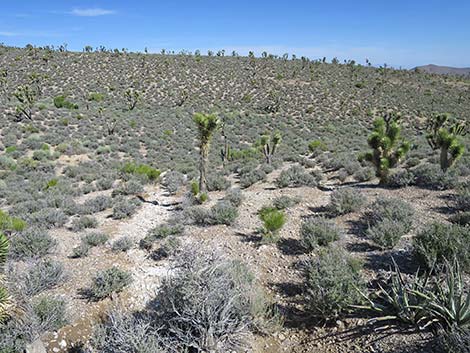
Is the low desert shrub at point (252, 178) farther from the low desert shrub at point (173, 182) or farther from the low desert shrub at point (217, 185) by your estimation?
the low desert shrub at point (173, 182)

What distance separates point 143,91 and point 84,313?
4300 centimetres

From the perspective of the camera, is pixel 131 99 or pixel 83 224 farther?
pixel 131 99

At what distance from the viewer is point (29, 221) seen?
10.8 m

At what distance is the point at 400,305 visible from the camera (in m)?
5.11

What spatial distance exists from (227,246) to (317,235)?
2415 millimetres

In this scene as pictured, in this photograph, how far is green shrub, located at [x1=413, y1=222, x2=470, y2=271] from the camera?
6.09 metres

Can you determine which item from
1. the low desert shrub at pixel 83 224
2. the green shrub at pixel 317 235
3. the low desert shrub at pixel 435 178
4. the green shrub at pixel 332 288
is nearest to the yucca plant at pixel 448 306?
the green shrub at pixel 332 288

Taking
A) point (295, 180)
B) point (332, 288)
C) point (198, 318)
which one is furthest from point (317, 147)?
point (198, 318)

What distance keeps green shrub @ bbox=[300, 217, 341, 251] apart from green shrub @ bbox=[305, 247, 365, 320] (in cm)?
166

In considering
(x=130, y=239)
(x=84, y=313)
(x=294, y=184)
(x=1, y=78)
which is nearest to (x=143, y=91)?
(x=1, y=78)

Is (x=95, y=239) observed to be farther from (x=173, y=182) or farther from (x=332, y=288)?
(x=173, y=182)

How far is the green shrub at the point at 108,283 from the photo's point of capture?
6.99m

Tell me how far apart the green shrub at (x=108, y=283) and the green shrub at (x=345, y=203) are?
20.6ft

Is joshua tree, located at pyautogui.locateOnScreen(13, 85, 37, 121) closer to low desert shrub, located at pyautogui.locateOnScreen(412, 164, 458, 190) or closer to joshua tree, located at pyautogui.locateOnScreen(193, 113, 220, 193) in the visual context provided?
joshua tree, located at pyautogui.locateOnScreen(193, 113, 220, 193)
